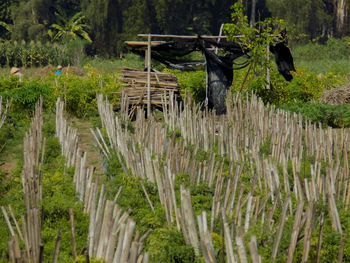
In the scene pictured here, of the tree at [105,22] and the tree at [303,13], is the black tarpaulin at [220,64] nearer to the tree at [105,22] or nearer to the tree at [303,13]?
the tree at [105,22]

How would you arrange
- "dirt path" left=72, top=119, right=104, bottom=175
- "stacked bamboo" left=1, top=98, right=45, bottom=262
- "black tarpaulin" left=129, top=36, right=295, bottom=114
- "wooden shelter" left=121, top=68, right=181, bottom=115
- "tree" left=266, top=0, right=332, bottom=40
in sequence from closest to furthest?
"stacked bamboo" left=1, top=98, right=45, bottom=262
"dirt path" left=72, top=119, right=104, bottom=175
"black tarpaulin" left=129, top=36, right=295, bottom=114
"wooden shelter" left=121, top=68, right=181, bottom=115
"tree" left=266, top=0, right=332, bottom=40

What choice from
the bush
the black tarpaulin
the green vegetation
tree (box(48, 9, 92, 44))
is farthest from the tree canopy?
the bush

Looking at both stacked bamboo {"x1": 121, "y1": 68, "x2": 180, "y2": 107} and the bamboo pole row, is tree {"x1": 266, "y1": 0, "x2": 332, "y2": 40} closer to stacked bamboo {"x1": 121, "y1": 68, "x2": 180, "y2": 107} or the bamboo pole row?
stacked bamboo {"x1": 121, "y1": 68, "x2": 180, "y2": 107}

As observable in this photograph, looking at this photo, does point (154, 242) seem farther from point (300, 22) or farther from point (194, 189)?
point (300, 22)

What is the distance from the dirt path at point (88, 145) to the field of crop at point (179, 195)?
48 millimetres

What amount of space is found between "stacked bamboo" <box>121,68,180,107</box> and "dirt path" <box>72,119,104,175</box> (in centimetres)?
110

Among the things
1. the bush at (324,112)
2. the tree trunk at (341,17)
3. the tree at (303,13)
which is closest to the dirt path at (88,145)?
the bush at (324,112)

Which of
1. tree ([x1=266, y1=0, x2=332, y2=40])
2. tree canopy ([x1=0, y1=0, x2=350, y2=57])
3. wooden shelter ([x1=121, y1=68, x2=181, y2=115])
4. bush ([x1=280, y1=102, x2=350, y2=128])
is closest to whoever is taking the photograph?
bush ([x1=280, y1=102, x2=350, y2=128])

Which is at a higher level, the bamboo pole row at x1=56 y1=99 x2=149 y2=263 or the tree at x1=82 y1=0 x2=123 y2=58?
the tree at x1=82 y1=0 x2=123 y2=58

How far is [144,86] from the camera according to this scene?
10.6 meters

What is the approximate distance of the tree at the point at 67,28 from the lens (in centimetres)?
2922

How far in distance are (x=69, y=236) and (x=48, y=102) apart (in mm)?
6639

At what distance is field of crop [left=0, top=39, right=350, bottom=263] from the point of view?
3.14 meters

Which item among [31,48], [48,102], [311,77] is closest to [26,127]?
[48,102]
